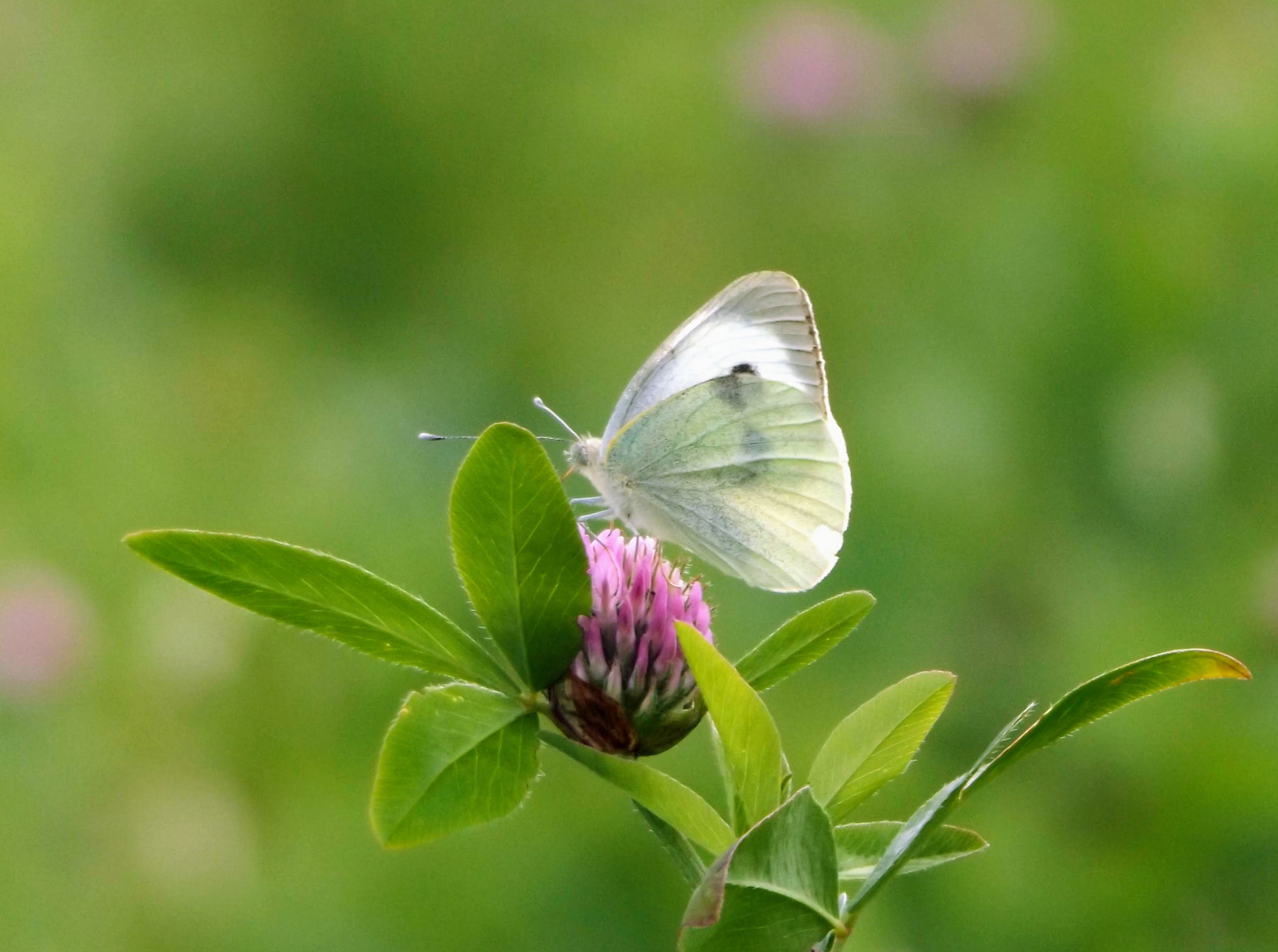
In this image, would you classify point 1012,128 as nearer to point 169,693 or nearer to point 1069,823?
point 1069,823

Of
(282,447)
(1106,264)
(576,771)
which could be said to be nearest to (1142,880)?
(576,771)

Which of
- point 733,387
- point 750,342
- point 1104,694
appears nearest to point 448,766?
point 1104,694

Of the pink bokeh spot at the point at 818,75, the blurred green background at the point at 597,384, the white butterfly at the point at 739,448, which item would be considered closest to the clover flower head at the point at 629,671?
the white butterfly at the point at 739,448

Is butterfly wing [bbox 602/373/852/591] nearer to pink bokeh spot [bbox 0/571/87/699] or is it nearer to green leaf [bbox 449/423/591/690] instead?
green leaf [bbox 449/423/591/690]

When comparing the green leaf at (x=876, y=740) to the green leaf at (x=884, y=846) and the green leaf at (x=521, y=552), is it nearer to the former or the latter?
the green leaf at (x=884, y=846)

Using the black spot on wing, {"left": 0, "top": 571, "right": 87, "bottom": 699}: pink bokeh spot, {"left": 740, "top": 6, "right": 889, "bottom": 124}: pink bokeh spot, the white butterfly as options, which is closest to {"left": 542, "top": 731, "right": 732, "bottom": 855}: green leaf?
the white butterfly
